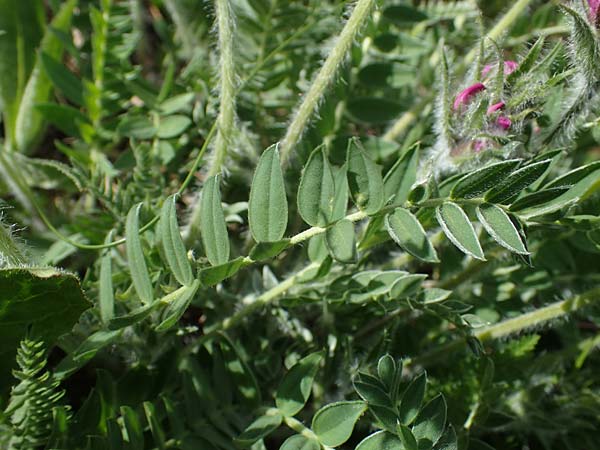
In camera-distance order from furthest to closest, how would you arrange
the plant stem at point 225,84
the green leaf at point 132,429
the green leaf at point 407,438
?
the plant stem at point 225,84, the green leaf at point 132,429, the green leaf at point 407,438

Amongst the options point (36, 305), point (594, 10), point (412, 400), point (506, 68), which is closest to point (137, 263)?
point (36, 305)

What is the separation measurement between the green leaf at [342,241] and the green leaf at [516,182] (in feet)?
0.81

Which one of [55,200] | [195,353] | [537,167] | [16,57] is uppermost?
[16,57]

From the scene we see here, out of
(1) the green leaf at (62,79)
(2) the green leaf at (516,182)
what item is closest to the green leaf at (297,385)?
(2) the green leaf at (516,182)

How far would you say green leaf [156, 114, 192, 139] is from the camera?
184 cm

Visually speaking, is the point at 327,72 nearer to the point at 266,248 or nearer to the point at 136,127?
the point at 266,248

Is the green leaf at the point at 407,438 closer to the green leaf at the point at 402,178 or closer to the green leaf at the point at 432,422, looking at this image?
the green leaf at the point at 432,422

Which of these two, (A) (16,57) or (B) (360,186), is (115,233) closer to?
(B) (360,186)

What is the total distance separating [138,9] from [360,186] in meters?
1.44

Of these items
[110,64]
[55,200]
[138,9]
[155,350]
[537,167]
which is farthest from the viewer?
[138,9]

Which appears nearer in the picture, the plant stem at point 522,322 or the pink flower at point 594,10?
the pink flower at point 594,10

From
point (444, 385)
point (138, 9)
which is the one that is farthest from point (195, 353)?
point (138, 9)

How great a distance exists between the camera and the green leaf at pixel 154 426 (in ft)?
4.37

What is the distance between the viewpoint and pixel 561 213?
1.22 meters
